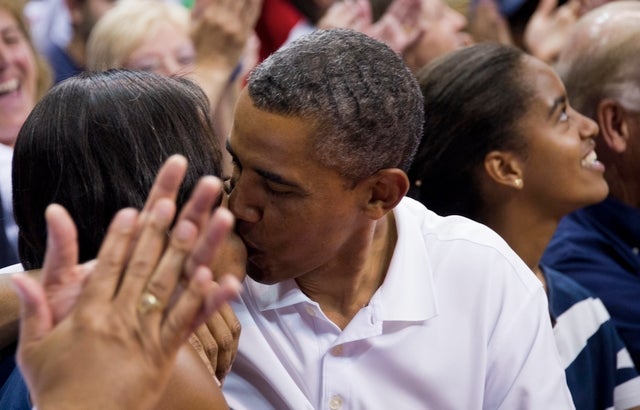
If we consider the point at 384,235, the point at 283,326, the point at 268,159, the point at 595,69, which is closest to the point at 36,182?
the point at 268,159

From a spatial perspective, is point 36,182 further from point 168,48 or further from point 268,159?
point 168,48

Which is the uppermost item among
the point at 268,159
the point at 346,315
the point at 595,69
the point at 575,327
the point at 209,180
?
the point at 209,180

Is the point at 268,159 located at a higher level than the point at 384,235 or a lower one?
higher

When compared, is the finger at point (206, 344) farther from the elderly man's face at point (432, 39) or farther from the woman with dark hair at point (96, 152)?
the elderly man's face at point (432, 39)

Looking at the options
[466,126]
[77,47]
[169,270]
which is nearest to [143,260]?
[169,270]

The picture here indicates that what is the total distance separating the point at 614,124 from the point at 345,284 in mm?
1086

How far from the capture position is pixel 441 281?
1.62m

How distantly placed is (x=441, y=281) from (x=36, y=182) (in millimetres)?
616

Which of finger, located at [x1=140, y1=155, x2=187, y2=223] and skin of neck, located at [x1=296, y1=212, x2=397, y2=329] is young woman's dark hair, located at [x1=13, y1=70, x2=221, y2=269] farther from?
finger, located at [x1=140, y1=155, x2=187, y2=223]

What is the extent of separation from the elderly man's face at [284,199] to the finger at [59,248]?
1.63 feet

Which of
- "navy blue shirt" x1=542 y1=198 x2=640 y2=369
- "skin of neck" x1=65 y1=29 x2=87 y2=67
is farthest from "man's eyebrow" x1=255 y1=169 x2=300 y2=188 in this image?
"skin of neck" x1=65 y1=29 x2=87 y2=67

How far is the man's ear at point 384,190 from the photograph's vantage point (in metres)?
1.52

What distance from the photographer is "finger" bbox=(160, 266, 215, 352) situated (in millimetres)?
979

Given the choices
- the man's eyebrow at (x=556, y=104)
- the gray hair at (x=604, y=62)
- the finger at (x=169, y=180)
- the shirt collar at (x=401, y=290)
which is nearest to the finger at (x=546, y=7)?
the gray hair at (x=604, y=62)
